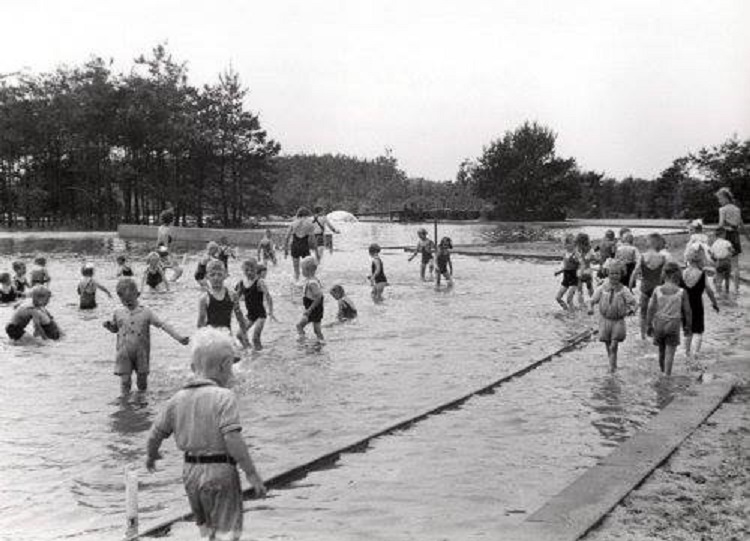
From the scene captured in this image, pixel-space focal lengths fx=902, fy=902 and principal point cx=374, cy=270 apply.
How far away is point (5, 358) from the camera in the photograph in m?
13.2

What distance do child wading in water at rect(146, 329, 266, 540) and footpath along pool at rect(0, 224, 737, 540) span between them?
1.24 meters

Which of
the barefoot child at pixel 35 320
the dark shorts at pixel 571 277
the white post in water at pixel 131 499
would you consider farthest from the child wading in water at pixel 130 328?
the dark shorts at pixel 571 277

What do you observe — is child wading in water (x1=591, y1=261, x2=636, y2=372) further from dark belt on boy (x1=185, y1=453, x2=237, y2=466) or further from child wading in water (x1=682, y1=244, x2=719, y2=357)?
dark belt on boy (x1=185, y1=453, x2=237, y2=466)

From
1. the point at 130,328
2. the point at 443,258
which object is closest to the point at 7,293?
the point at 130,328

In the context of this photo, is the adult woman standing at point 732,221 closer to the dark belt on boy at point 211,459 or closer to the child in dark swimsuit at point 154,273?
the child in dark swimsuit at point 154,273

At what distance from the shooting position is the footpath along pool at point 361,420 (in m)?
6.50

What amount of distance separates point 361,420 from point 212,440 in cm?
464

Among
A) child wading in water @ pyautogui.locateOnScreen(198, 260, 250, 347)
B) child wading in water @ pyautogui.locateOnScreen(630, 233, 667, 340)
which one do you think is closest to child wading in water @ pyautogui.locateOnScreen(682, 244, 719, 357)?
child wading in water @ pyautogui.locateOnScreen(630, 233, 667, 340)

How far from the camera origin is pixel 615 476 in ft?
22.2

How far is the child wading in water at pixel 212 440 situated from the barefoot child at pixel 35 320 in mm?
10837

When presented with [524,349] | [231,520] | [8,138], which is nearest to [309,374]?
[524,349]

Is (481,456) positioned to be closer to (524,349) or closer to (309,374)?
(309,374)

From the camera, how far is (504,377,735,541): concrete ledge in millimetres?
5676

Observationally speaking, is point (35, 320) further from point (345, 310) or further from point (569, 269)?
point (569, 269)
